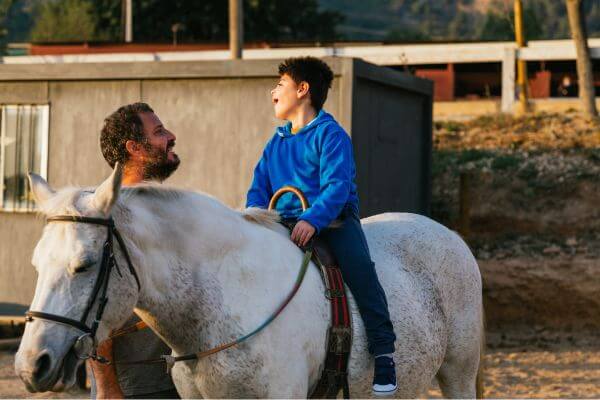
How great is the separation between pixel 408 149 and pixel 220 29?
91.4 ft

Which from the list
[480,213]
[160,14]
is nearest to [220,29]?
[160,14]

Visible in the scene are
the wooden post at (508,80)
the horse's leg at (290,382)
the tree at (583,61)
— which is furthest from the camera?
the wooden post at (508,80)

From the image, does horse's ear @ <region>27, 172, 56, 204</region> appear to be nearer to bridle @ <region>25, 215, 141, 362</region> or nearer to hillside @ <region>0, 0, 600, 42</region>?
bridle @ <region>25, 215, 141, 362</region>

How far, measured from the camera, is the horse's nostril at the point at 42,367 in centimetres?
304

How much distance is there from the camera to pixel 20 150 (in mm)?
11008

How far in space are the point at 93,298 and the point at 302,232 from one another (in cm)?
109

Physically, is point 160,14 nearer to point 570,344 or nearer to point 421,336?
point 570,344

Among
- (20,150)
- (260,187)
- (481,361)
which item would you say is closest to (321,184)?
(260,187)

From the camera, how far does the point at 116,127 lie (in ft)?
13.4

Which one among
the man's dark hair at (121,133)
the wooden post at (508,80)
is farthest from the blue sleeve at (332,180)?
the wooden post at (508,80)

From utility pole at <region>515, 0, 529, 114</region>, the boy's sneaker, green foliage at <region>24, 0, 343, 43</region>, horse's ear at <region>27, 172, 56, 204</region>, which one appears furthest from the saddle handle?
green foliage at <region>24, 0, 343, 43</region>

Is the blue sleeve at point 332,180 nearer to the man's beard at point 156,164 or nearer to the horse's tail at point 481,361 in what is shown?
the man's beard at point 156,164

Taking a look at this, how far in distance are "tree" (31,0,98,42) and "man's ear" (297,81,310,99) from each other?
128 feet

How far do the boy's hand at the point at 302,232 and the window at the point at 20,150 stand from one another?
24.1 feet
